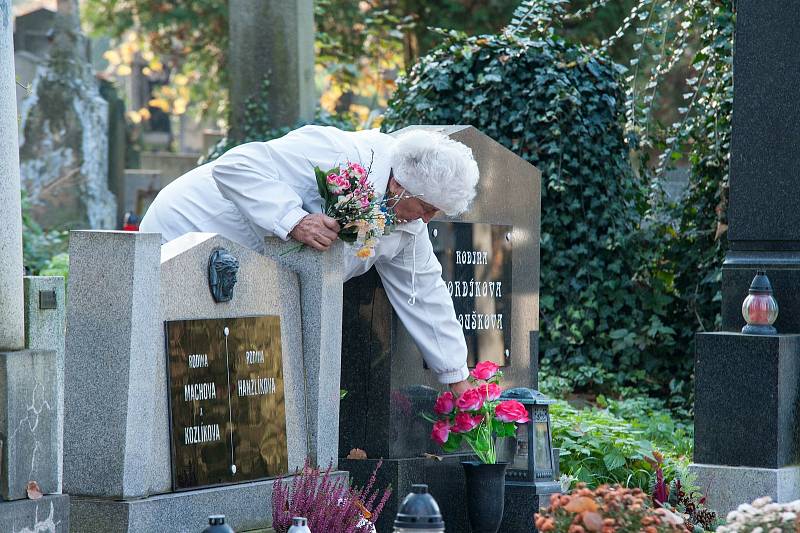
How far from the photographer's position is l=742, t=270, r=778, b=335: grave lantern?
250 inches

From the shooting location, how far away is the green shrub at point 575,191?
31.1 feet

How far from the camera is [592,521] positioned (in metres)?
3.66

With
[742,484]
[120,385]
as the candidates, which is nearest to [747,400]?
[742,484]

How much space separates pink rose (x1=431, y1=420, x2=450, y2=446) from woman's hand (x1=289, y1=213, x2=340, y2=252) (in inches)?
44.4

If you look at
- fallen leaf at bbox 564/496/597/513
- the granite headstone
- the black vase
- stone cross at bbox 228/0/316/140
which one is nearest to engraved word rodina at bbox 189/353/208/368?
the granite headstone

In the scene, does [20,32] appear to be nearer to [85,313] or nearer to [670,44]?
[670,44]

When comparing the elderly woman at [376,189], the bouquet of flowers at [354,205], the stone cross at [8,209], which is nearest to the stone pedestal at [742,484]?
the elderly woman at [376,189]

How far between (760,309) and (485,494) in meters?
1.83

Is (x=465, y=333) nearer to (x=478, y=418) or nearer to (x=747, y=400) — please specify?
(x=478, y=418)

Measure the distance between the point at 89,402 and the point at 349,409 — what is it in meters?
1.66

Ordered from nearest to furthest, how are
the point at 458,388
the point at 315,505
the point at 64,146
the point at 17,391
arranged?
the point at 17,391 → the point at 315,505 → the point at 458,388 → the point at 64,146

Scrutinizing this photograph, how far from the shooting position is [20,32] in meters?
23.0

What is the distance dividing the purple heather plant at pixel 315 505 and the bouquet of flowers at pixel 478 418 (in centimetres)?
87

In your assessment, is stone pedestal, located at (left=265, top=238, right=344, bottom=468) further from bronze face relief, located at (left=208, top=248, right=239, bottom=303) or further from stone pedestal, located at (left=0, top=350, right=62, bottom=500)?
stone pedestal, located at (left=0, top=350, right=62, bottom=500)
